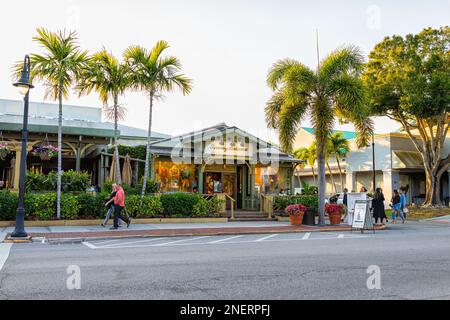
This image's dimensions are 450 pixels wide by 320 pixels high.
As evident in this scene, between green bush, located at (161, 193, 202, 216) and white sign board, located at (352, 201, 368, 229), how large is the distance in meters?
7.28

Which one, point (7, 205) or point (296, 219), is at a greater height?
point (7, 205)

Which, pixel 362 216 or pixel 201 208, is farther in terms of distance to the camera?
pixel 201 208

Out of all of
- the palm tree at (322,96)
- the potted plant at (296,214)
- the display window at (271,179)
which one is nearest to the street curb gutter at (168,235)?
the potted plant at (296,214)

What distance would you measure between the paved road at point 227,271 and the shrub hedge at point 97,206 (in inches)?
221

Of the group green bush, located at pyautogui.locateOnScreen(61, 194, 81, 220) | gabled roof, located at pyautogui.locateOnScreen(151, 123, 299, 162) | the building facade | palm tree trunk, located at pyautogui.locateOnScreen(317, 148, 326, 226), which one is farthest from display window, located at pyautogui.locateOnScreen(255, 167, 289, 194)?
the building facade

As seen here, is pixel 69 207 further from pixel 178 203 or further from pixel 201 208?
pixel 201 208

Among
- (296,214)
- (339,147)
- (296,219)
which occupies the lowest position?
(296,219)

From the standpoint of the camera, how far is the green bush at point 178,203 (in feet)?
65.1

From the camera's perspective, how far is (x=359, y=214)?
659 inches

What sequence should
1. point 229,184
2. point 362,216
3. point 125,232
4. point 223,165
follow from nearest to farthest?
point 125,232
point 362,216
point 223,165
point 229,184

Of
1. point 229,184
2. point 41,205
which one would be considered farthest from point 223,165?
point 41,205

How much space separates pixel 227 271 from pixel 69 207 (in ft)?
39.2

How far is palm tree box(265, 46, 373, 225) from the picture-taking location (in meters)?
18.7
